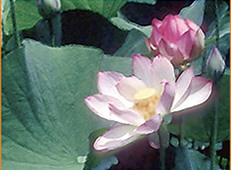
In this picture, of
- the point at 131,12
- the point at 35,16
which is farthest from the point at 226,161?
the point at 35,16

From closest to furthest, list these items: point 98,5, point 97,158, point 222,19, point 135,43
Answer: point 97,158 → point 135,43 → point 222,19 → point 98,5

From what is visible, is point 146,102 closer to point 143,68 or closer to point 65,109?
point 143,68

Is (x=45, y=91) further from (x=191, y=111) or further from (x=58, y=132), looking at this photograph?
(x=191, y=111)

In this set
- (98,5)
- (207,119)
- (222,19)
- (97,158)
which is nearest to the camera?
(97,158)

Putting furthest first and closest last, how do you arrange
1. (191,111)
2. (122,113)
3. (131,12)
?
1. (131,12)
2. (191,111)
3. (122,113)

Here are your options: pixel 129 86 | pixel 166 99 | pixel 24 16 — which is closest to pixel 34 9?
pixel 24 16
